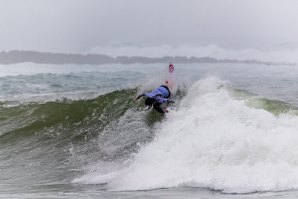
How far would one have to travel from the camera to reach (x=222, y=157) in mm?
9375

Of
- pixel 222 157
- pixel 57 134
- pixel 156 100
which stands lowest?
pixel 57 134

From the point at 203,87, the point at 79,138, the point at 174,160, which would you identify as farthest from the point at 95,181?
the point at 203,87

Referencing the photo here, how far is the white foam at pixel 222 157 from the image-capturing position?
8211 mm

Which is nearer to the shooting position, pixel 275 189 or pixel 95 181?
pixel 275 189

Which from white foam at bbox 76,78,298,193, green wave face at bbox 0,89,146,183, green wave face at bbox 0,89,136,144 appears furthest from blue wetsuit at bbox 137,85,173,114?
white foam at bbox 76,78,298,193

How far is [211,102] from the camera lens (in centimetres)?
1536

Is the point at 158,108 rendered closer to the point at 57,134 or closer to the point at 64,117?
the point at 57,134

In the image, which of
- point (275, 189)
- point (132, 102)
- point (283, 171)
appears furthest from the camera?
point (132, 102)

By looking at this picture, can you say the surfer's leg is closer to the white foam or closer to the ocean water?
the ocean water

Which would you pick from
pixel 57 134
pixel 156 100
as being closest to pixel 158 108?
pixel 156 100

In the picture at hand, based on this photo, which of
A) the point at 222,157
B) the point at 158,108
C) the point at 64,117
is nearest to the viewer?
the point at 222,157

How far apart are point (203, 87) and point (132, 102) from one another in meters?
3.20

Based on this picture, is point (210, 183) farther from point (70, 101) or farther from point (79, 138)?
point (70, 101)

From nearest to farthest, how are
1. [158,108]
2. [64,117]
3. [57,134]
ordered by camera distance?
[158,108]
[57,134]
[64,117]
